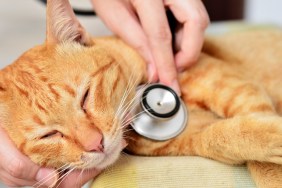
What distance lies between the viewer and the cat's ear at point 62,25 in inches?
42.4

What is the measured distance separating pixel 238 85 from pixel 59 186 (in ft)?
1.92

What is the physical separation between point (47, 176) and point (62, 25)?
407mm

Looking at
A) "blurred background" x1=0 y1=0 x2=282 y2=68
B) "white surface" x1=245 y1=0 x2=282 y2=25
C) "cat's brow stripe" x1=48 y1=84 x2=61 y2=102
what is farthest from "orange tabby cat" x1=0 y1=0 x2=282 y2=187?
"white surface" x1=245 y1=0 x2=282 y2=25

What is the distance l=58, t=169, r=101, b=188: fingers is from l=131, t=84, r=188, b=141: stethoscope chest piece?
0.17 m

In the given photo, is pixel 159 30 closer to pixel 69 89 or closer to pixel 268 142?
pixel 69 89

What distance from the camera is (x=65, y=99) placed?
101 centimetres

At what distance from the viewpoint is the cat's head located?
984 millimetres

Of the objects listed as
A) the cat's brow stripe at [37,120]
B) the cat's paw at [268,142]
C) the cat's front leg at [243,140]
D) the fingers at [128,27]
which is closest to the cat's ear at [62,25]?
the fingers at [128,27]

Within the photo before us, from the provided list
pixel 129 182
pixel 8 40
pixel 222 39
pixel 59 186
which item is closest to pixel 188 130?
pixel 129 182

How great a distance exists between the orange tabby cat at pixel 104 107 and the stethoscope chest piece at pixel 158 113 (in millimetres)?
29

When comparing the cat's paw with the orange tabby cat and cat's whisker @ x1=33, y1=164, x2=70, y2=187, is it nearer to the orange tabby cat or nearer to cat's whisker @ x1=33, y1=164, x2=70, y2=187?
the orange tabby cat

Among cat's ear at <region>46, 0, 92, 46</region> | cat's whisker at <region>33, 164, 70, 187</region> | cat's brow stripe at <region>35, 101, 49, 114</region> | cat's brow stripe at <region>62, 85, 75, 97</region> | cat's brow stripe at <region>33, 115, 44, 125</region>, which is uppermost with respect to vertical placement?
A: cat's ear at <region>46, 0, 92, 46</region>

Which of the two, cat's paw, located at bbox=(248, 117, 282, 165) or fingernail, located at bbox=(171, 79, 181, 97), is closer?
cat's paw, located at bbox=(248, 117, 282, 165)

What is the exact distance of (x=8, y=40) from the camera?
5.96 feet
